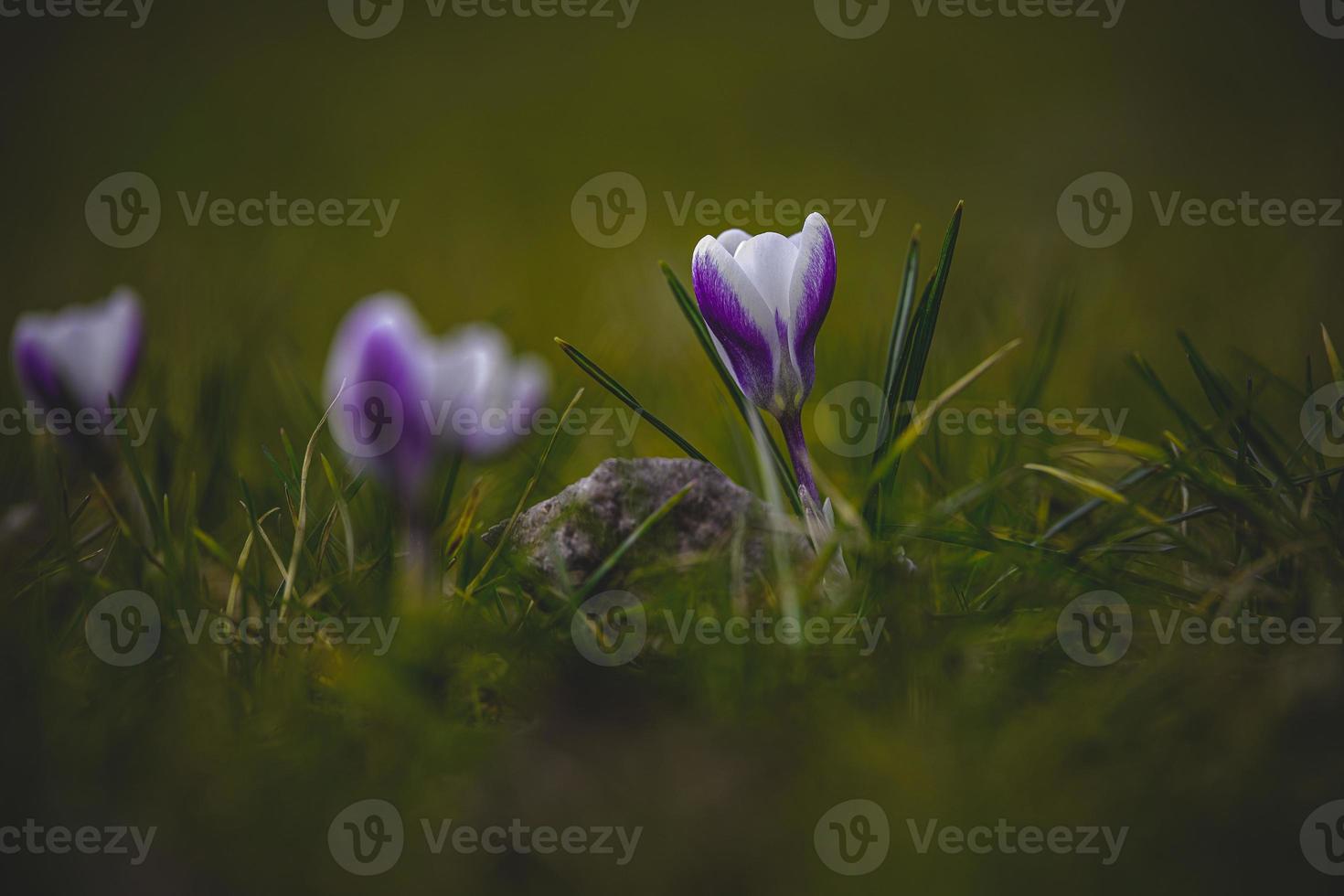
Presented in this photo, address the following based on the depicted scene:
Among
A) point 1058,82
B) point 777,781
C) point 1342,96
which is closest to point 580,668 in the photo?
point 777,781

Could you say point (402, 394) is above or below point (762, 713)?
above

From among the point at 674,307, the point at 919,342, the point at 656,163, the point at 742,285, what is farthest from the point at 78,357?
the point at 656,163

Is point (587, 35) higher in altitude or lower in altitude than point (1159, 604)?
higher

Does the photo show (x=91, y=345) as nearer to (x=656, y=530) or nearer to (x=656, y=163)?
(x=656, y=530)

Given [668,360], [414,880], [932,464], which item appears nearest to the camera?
[414,880]

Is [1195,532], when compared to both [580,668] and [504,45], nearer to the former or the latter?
[580,668]
